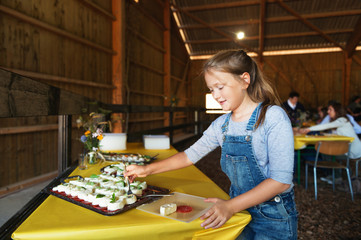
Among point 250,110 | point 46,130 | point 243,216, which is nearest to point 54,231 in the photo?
point 243,216

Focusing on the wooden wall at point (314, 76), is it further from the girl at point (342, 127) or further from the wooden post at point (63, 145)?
the wooden post at point (63, 145)

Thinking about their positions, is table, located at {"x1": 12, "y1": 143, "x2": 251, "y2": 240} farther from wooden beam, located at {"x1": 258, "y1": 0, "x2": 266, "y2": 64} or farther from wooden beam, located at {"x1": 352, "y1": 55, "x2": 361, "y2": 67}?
wooden beam, located at {"x1": 352, "y1": 55, "x2": 361, "y2": 67}

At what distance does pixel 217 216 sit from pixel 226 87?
0.51 m

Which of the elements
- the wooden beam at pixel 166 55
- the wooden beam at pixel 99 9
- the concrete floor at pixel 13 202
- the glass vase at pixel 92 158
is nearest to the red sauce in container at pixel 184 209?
the glass vase at pixel 92 158

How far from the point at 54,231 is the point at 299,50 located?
11.9m

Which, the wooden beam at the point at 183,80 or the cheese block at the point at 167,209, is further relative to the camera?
the wooden beam at the point at 183,80

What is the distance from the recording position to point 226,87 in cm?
114

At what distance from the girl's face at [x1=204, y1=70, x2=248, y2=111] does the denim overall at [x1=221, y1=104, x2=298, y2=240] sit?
4.2 inches

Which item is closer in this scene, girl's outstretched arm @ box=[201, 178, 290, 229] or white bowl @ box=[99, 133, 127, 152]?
girl's outstretched arm @ box=[201, 178, 290, 229]

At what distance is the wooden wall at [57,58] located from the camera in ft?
11.9

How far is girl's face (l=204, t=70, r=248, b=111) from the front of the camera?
3.74 feet

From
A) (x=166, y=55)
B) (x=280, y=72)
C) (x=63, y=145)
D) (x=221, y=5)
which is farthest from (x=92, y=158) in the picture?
(x=280, y=72)

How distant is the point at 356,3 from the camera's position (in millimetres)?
8867

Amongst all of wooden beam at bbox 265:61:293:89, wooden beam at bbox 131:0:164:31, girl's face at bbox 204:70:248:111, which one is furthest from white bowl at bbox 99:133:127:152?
wooden beam at bbox 265:61:293:89
